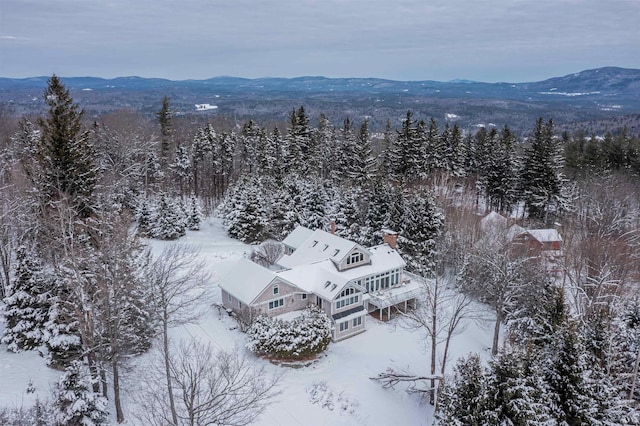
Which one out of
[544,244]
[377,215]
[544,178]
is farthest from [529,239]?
[544,178]

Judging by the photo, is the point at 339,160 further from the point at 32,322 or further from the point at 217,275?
the point at 32,322

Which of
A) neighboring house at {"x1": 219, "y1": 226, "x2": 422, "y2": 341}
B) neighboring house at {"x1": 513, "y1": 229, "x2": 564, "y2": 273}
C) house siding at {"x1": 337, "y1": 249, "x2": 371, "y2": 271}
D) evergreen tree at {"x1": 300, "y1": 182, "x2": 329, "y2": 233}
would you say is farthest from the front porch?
evergreen tree at {"x1": 300, "y1": 182, "x2": 329, "y2": 233}

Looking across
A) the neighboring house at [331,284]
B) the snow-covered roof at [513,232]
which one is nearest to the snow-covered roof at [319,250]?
the neighboring house at [331,284]

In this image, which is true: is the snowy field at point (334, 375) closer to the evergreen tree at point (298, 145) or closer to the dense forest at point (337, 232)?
the dense forest at point (337, 232)

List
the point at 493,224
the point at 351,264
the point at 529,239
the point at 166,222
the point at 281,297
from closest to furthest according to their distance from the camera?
the point at 281,297 → the point at 351,264 → the point at 529,239 → the point at 493,224 → the point at 166,222

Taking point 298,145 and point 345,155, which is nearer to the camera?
point 298,145

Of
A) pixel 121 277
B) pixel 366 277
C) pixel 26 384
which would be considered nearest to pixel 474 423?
pixel 121 277

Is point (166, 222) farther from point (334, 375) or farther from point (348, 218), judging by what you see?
point (334, 375)
